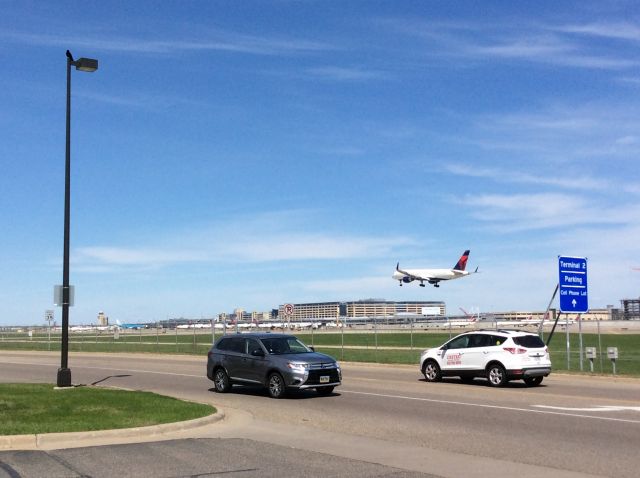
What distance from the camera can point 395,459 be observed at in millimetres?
10250

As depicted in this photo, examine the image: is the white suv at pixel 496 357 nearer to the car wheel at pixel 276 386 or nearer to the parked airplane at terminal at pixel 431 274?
the car wheel at pixel 276 386

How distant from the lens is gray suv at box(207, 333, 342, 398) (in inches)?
722

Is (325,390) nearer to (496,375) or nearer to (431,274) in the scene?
(496,375)

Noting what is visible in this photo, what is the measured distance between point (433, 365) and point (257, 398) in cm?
724

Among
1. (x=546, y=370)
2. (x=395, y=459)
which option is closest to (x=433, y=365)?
(x=546, y=370)

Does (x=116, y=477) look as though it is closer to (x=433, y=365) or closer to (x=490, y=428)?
(x=490, y=428)

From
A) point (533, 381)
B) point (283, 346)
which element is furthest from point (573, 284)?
point (283, 346)

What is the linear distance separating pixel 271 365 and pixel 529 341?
8.10 metres

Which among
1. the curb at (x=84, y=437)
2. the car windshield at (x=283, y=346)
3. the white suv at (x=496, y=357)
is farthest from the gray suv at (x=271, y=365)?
the curb at (x=84, y=437)

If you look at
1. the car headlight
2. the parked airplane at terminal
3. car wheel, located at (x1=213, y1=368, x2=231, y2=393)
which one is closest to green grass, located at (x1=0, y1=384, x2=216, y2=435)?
car wheel, located at (x1=213, y1=368, x2=231, y2=393)

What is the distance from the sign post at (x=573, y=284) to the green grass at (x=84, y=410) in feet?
54.9

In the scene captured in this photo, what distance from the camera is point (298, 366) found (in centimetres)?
1828

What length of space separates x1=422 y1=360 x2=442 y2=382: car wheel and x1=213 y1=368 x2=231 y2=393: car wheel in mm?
6980

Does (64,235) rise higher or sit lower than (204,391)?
higher
